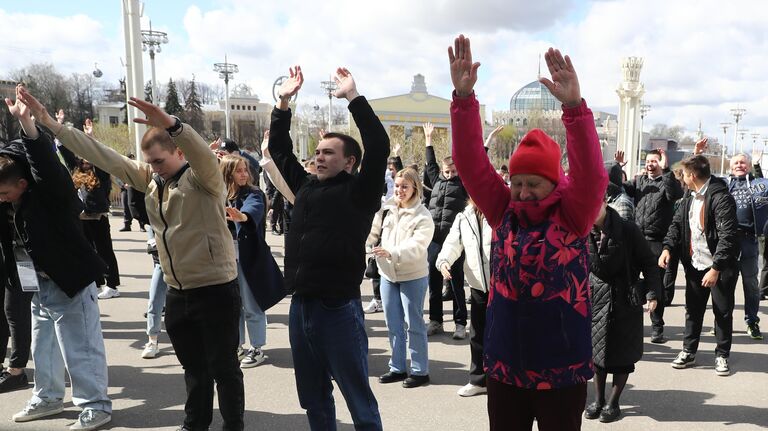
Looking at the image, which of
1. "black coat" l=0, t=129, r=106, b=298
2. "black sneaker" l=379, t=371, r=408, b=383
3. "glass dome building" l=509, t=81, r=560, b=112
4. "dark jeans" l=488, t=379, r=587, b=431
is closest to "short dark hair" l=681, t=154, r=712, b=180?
"black sneaker" l=379, t=371, r=408, b=383

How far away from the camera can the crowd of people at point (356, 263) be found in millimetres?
2289

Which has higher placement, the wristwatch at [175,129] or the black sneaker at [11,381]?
the wristwatch at [175,129]

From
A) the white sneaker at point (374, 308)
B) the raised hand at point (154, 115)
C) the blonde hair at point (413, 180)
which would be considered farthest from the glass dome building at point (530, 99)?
the raised hand at point (154, 115)

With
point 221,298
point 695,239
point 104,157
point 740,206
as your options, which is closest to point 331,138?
point 221,298

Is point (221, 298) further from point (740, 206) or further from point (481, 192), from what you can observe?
point (740, 206)

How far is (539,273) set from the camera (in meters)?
2.25

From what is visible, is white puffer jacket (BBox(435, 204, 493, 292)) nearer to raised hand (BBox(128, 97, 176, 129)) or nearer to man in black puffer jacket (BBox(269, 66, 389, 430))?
man in black puffer jacket (BBox(269, 66, 389, 430))

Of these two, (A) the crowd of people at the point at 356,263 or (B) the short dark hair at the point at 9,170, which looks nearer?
(A) the crowd of people at the point at 356,263

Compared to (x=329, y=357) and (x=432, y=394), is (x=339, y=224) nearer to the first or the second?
(x=329, y=357)

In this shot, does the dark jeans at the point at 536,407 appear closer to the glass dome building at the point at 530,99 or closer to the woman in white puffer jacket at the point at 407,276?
the woman in white puffer jacket at the point at 407,276

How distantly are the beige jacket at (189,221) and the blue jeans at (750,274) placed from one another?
569 cm

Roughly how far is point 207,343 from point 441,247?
3816mm

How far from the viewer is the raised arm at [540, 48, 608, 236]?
2078 millimetres

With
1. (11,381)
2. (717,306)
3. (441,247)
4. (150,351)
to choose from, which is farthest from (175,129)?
(717,306)
